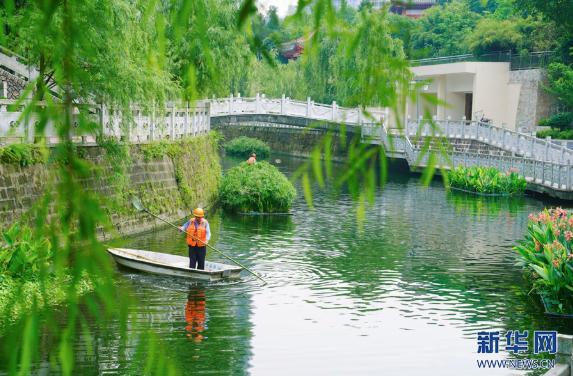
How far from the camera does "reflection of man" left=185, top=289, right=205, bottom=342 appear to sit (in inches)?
472

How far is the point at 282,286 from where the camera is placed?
50.1 ft

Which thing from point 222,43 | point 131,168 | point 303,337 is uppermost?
point 222,43

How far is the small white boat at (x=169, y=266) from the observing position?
1505 cm

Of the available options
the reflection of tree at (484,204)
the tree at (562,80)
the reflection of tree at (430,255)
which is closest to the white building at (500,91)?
the tree at (562,80)

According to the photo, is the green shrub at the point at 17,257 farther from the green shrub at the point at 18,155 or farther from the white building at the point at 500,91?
the white building at the point at 500,91

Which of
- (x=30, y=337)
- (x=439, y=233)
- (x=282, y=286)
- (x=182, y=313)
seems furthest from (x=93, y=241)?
(x=439, y=233)

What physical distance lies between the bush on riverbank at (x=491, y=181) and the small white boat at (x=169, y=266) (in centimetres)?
1624

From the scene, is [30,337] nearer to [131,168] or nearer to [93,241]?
[93,241]

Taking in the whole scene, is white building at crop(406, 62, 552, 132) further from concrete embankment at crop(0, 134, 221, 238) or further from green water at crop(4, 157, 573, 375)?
green water at crop(4, 157, 573, 375)

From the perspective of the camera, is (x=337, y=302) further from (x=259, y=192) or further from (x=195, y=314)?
(x=259, y=192)

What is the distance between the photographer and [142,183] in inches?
815

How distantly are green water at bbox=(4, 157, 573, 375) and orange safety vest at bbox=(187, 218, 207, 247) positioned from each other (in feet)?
2.29

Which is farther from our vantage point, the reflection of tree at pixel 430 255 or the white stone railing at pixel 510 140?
the white stone railing at pixel 510 140

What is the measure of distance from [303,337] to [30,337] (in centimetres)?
903
